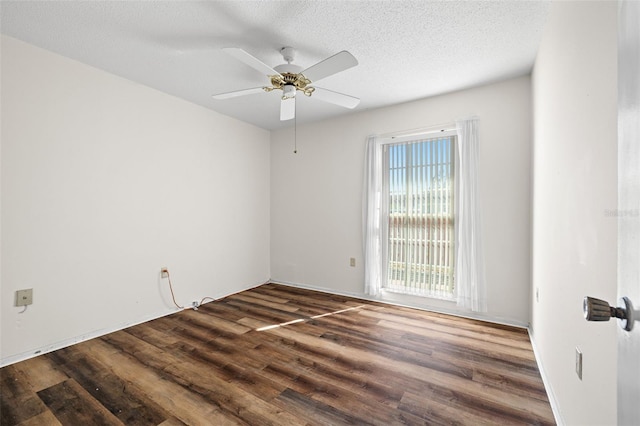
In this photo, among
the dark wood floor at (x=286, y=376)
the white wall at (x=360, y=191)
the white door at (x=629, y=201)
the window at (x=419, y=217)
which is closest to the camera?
the white door at (x=629, y=201)

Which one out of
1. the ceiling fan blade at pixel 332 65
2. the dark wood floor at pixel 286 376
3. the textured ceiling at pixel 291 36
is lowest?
the dark wood floor at pixel 286 376

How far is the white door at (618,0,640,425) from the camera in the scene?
0.50 meters

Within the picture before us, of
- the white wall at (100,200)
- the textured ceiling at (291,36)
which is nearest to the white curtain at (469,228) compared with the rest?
the textured ceiling at (291,36)

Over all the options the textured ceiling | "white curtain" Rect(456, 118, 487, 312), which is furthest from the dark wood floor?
the textured ceiling

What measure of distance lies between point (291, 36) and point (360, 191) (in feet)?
6.92

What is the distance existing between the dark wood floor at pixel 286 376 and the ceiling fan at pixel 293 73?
7.13 feet

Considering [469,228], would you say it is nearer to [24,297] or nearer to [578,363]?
[578,363]

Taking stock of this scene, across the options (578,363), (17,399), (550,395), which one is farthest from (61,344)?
(550,395)

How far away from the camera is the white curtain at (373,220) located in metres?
3.56

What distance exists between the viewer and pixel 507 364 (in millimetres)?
2088

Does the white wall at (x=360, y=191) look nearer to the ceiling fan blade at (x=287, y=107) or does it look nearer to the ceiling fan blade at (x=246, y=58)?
the ceiling fan blade at (x=287, y=107)

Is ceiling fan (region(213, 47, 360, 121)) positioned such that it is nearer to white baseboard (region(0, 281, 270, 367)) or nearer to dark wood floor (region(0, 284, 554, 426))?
dark wood floor (region(0, 284, 554, 426))

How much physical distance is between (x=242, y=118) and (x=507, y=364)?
4.07 metres

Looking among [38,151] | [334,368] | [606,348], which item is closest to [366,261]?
[334,368]
